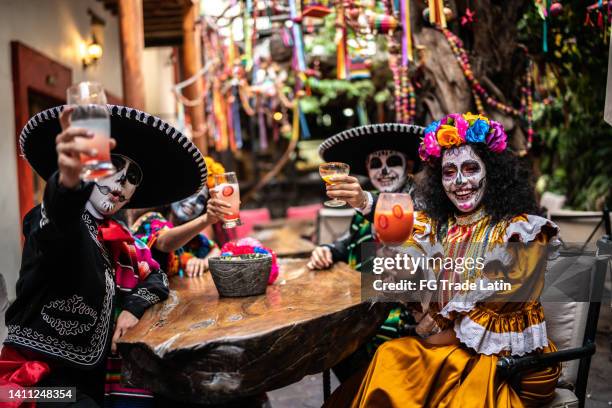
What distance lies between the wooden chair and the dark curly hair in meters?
0.32

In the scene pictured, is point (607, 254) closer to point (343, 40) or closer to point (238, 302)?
point (238, 302)

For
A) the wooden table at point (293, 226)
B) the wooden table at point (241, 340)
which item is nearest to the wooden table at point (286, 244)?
the wooden table at point (293, 226)

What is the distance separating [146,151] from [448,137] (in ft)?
4.45

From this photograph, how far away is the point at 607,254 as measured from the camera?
2.35 m

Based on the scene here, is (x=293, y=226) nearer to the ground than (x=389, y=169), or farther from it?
nearer to the ground

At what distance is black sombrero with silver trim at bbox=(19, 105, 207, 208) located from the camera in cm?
220

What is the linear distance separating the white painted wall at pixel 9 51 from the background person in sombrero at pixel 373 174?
3.11 metres

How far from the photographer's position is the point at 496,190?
2516 mm

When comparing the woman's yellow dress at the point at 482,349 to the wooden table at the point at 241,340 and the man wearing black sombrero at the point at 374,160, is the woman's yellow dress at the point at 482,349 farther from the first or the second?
the man wearing black sombrero at the point at 374,160

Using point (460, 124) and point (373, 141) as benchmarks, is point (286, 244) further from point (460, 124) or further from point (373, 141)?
point (460, 124)

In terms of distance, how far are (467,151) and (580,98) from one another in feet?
15.0

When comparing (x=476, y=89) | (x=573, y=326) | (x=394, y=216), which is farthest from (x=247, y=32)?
(x=573, y=326)

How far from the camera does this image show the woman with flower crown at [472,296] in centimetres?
225

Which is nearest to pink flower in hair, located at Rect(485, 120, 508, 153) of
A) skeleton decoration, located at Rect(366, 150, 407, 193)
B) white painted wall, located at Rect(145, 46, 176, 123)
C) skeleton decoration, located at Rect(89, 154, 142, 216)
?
skeleton decoration, located at Rect(366, 150, 407, 193)
